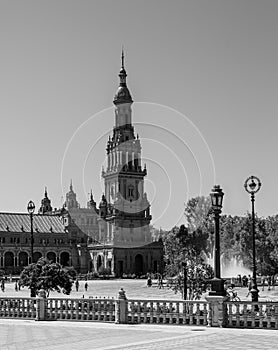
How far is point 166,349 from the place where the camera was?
73.2 feet

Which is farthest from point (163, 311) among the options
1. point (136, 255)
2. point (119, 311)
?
point (136, 255)

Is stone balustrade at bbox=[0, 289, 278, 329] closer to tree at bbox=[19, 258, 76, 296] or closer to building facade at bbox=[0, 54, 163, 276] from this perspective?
tree at bbox=[19, 258, 76, 296]

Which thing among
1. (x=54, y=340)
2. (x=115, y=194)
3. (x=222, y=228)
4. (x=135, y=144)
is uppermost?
(x=135, y=144)

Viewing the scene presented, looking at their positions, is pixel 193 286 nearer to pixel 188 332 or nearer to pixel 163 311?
pixel 163 311

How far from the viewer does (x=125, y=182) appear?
561 feet

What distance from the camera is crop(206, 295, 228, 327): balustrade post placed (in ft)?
93.6

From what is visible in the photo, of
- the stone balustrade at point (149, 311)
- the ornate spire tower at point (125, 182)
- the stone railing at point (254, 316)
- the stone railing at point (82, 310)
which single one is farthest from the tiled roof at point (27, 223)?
the stone railing at point (254, 316)

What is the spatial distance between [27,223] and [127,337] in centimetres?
14949

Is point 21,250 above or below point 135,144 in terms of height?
below

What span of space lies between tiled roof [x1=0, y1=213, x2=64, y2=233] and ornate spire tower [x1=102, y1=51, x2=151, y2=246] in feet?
50.6

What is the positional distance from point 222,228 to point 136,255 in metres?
42.0

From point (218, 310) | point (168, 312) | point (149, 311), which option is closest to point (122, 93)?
point (149, 311)

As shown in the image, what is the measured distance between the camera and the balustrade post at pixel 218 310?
1123 inches

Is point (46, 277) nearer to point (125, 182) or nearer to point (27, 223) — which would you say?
point (125, 182)
